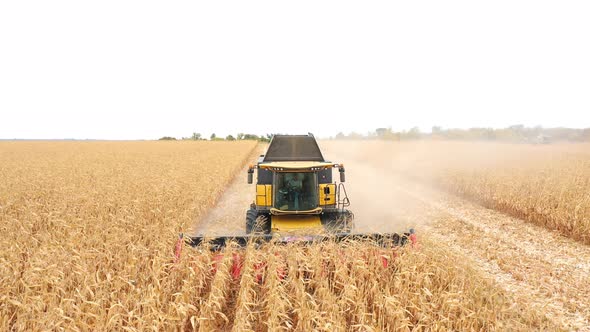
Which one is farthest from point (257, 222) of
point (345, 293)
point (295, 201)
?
point (345, 293)

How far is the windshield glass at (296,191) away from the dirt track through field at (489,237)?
3.74 feet

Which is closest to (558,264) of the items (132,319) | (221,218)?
(132,319)

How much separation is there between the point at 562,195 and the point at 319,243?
8.81 metres

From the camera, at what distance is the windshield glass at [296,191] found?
7367 millimetres

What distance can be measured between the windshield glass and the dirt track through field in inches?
44.9

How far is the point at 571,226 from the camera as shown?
9047 mm

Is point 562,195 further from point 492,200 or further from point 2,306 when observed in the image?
point 2,306

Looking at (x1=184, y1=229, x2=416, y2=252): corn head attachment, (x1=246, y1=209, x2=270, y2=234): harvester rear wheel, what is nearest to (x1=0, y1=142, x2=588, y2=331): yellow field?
(x1=184, y1=229, x2=416, y2=252): corn head attachment

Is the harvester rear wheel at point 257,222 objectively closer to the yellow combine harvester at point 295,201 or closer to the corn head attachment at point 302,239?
the yellow combine harvester at point 295,201

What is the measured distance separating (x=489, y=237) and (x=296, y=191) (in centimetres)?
530

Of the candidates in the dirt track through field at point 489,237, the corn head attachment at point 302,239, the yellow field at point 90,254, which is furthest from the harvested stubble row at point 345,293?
the dirt track through field at point 489,237

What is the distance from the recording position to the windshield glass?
24.2 ft

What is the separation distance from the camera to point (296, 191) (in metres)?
7.37

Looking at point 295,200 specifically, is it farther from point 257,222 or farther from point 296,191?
point 257,222
